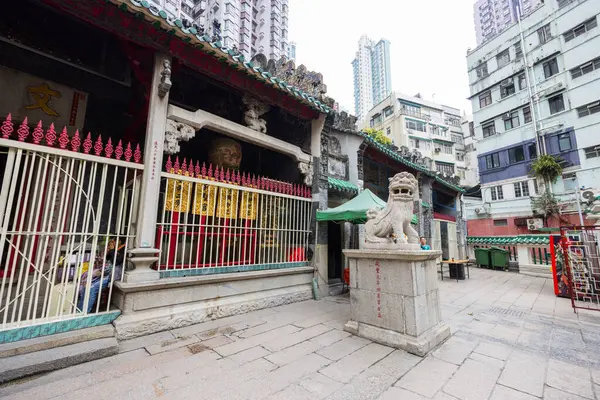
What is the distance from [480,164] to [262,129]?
26893mm

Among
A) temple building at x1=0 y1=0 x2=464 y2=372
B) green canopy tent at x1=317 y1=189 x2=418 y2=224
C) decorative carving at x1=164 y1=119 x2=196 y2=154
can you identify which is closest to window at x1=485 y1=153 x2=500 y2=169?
green canopy tent at x1=317 y1=189 x2=418 y2=224

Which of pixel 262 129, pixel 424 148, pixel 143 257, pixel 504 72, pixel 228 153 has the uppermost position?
pixel 504 72

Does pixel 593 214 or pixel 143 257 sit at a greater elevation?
pixel 593 214

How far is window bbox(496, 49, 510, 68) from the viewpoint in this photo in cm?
2473

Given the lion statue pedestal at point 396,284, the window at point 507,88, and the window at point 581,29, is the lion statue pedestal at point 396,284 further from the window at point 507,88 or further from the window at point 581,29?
the window at point 507,88

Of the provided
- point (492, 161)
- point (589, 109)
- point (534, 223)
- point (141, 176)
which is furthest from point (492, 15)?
point (141, 176)

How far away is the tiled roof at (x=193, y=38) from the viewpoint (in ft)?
12.5

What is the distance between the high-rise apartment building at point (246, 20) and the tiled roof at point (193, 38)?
33.4m

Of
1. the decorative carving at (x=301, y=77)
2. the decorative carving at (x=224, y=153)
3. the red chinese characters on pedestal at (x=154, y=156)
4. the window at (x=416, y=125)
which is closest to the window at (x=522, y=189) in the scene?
the window at (x=416, y=125)

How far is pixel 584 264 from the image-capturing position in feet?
23.2

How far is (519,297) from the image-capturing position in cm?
747

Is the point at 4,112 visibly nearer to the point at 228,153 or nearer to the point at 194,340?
the point at 228,153

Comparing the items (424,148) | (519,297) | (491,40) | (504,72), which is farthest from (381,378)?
(424,148)

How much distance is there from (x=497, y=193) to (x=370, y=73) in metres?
71.7
